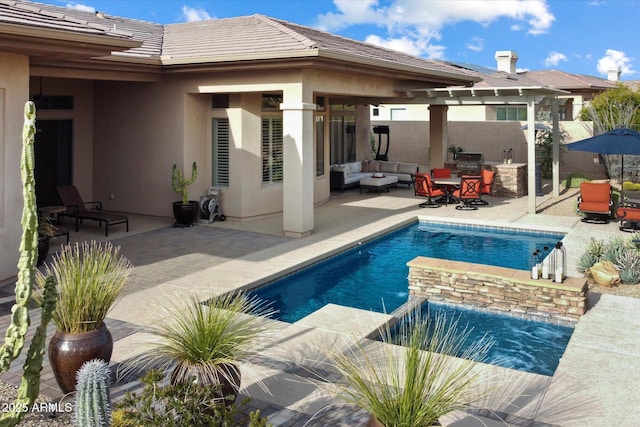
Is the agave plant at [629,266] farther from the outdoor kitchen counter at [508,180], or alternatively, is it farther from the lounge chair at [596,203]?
the outdoor kitchen counter at [508,180]

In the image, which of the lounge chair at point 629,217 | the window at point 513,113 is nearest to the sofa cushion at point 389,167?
the lounge chair at point 629,217

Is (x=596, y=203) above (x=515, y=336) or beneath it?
above

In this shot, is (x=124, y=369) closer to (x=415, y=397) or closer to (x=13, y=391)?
(x=13, y=391)

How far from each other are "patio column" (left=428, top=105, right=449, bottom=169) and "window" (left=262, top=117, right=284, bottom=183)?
332 inches

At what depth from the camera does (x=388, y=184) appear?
2162 centimetres

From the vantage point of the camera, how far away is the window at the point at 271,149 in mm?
15953

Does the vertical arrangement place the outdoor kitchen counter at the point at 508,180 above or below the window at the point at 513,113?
below

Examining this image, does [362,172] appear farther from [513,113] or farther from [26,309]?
[26,309]

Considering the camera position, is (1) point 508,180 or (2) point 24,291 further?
(1) point 508,180

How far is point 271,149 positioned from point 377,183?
605cm

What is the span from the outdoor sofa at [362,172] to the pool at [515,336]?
12.4 meters

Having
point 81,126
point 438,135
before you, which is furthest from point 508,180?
point 81,126

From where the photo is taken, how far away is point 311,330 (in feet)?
24.4

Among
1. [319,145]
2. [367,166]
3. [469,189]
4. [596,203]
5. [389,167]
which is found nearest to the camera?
[596,203]
